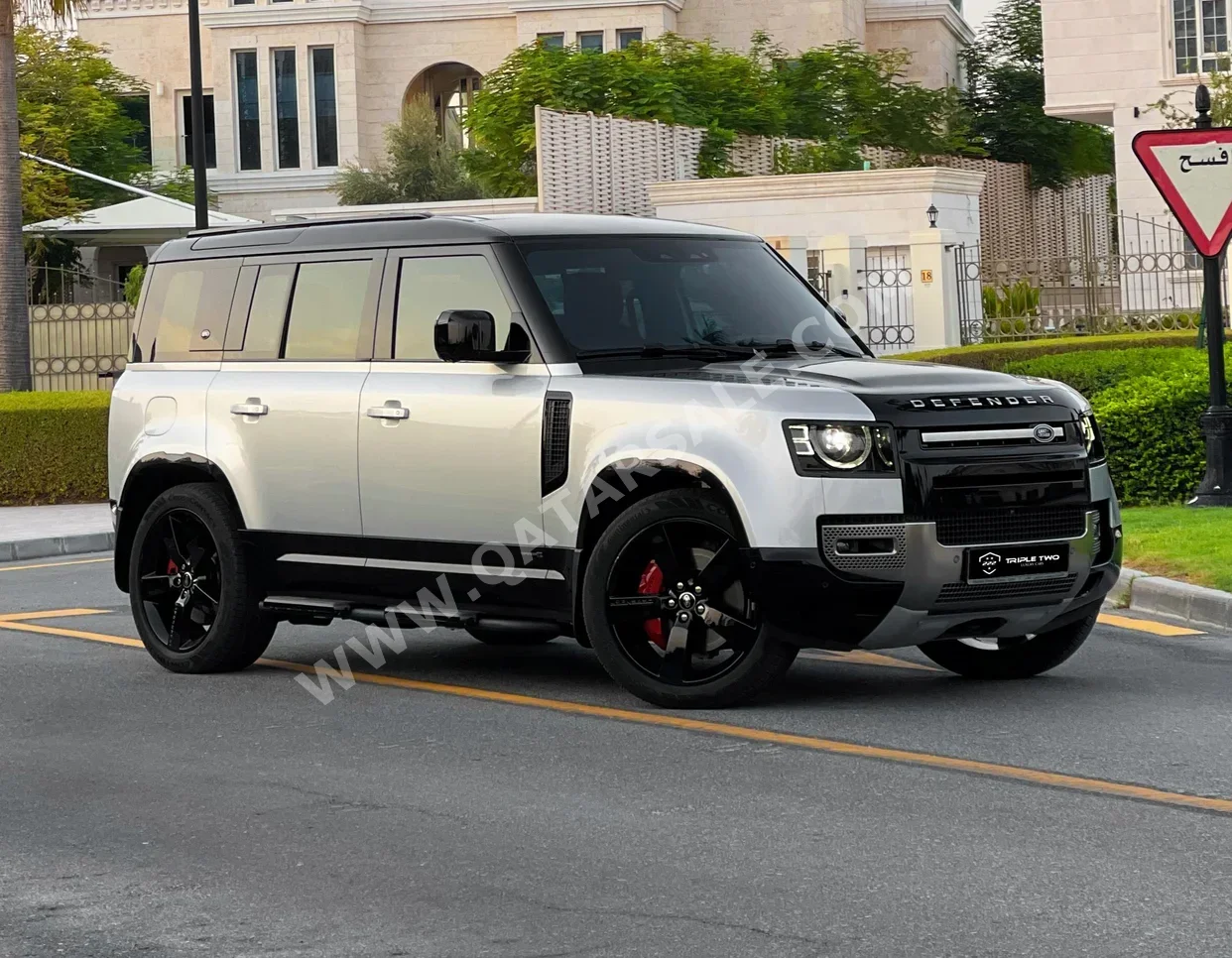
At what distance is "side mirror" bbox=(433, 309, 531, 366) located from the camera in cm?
866

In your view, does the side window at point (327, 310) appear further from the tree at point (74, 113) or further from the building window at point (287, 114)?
the building window at point (287, 114)

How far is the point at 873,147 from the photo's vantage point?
160ft

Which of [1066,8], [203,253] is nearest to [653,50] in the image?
[1066,8]

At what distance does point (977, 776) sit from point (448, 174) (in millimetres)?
A: 48183

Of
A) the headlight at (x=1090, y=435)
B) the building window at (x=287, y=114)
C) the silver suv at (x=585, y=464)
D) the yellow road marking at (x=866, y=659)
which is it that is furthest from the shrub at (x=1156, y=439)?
the building window at (x=287, y=114)

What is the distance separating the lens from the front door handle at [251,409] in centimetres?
988

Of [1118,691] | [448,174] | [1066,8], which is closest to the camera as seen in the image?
[1118,691]

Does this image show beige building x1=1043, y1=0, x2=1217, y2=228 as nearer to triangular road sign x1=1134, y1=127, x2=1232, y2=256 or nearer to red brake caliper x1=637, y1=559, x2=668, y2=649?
triangular road sign x1=1134, y1=127, x2=1232, y2=256

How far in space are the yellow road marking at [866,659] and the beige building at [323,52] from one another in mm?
49830

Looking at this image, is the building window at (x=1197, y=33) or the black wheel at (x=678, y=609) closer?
the black wheel at (x=678, y=609)

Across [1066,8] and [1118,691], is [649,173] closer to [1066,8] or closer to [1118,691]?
[1066,8]

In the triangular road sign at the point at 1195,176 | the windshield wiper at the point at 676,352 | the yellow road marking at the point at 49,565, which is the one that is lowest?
the yellow road marking at the point at 49,565

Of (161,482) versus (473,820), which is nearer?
(473,820)

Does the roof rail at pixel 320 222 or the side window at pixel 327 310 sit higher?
the roof rail at pixel 320 222
